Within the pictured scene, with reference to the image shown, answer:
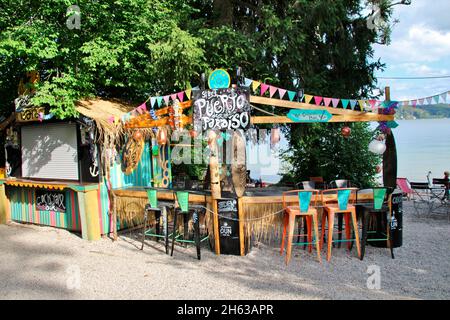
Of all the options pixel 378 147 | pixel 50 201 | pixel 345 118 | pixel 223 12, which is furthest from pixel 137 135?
pixel 223 12

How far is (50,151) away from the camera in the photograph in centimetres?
867

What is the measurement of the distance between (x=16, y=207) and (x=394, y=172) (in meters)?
8.68

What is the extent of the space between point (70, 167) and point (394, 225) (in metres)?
6.54

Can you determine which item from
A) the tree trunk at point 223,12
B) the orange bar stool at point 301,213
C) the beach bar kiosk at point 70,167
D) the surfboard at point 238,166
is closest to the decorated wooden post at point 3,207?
the beach bar kiosk at point 70,167

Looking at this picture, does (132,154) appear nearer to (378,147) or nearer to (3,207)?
(3,207)

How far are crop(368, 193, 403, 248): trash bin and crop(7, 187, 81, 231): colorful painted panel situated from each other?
19.6 feet

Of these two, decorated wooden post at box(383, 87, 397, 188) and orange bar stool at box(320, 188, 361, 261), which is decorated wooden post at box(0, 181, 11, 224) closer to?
orange bar stool at box(320, 188, 361, 261)

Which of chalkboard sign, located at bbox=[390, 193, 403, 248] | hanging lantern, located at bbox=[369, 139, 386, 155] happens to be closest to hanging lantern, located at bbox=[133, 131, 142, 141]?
hanging lantern, located at bbox=[369, 139, 386, 155]

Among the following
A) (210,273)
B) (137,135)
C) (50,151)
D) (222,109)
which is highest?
(222,109)
